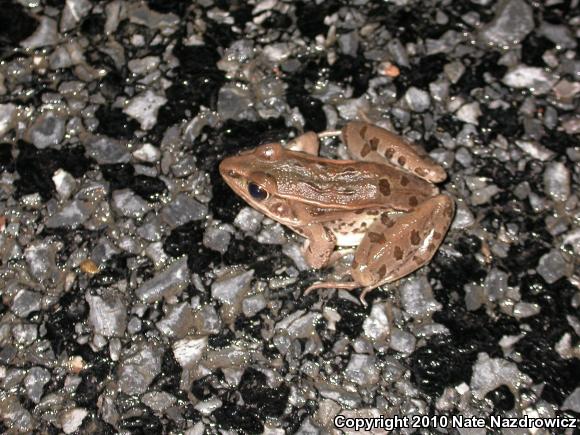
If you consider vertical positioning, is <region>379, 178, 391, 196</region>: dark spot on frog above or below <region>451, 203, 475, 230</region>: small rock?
above

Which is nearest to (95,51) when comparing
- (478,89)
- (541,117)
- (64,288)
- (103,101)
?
(103,101)

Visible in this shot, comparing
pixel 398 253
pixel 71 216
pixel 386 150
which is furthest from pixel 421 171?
pixel 71 216

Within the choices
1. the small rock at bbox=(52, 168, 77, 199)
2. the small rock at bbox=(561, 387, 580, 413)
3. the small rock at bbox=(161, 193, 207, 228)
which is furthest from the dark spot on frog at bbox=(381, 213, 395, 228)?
the small rock at bbox=(52, 168, 77, 199)

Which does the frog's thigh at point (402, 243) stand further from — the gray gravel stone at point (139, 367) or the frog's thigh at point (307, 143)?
the gray gravel stone at point (139, 367)

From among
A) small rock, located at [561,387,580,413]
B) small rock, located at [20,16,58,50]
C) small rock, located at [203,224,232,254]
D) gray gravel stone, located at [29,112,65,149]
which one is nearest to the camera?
small rock, located at [561,387,580,413]

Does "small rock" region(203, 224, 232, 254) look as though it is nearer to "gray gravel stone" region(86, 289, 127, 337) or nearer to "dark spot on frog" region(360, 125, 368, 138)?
"gray gravel stone" region(86, 289, 127, 337)

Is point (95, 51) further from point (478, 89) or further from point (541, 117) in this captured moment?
point (541, 117)
